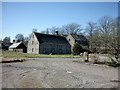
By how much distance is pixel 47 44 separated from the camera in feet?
215

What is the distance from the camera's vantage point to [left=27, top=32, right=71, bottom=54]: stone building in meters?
64.1

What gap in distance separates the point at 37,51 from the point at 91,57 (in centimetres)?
3771

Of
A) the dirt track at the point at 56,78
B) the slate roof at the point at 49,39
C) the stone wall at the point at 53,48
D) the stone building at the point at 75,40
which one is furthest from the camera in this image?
the stone building at the point at 75,40

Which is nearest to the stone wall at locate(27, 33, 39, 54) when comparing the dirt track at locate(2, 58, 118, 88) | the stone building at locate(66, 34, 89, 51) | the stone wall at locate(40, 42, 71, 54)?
the stone wall at locate(40, 42, 71, 54)

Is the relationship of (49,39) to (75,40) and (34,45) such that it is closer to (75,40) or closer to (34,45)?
(34,45)

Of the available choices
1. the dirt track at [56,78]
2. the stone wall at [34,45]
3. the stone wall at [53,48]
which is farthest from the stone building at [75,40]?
the dirt track at [56,78]

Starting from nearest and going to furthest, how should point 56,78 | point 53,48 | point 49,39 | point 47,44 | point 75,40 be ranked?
point 56,78, point 47,44, point 53,48, point 49,39, point 75,40

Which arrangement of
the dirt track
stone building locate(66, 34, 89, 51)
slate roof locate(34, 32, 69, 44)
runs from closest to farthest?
the dirt track < slate roof locate(34, 32, 69, 44) < stone building locate(66, 34, 89, 51)

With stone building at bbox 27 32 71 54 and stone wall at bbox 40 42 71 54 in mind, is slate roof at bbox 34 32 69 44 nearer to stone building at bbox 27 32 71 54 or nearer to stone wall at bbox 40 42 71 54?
stone building at bbox 27 32 71 54

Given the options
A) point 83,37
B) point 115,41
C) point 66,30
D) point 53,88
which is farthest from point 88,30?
point 53,88

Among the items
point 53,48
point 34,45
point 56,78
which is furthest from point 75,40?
point 56,78

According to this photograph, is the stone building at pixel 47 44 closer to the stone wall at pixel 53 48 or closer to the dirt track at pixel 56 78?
the stone wall at pixel 53 48

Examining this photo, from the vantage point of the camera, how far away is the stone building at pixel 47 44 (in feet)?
210

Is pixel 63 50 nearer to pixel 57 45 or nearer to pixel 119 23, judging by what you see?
pixel 57 45
